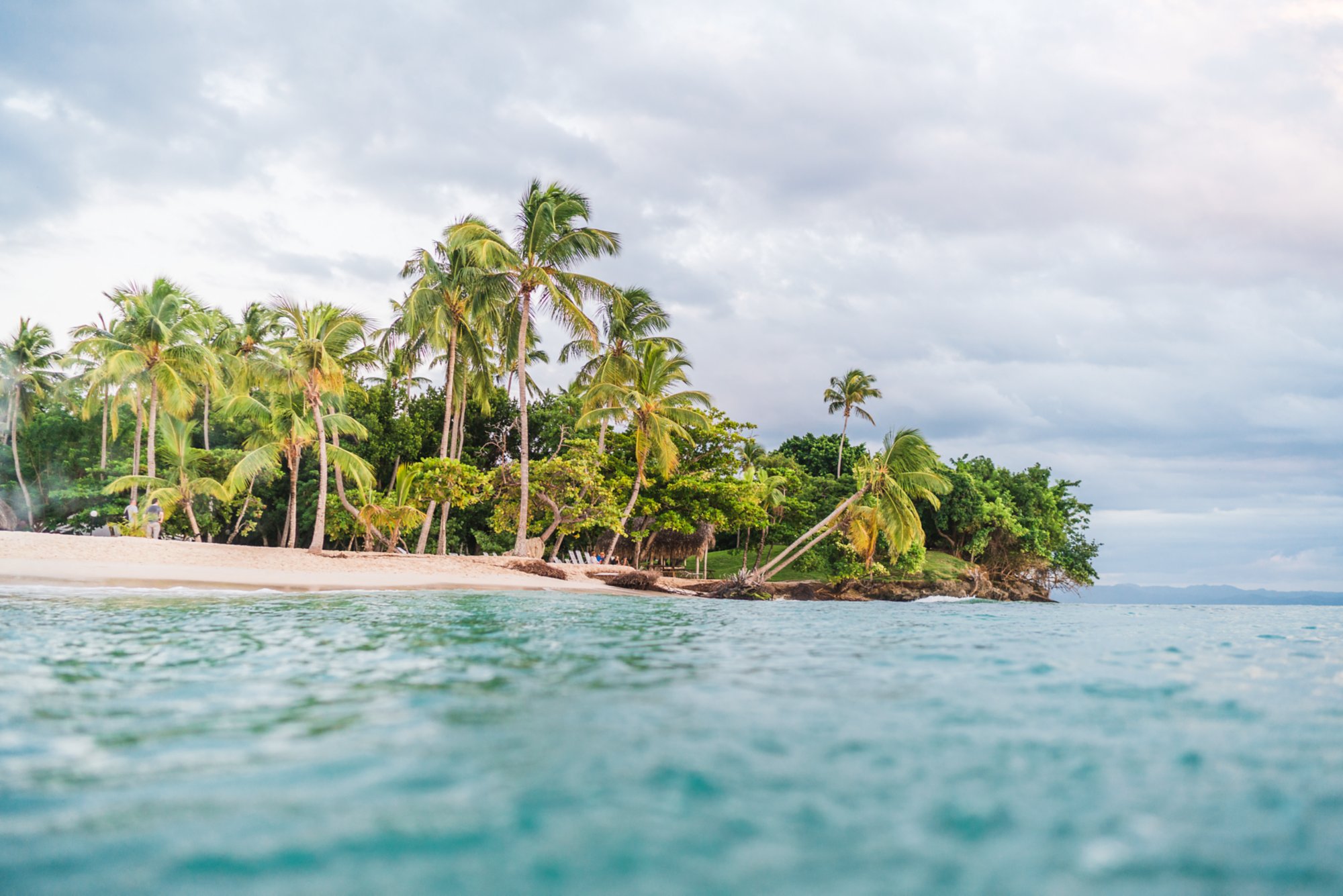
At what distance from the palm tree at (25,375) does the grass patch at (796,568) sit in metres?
29.5

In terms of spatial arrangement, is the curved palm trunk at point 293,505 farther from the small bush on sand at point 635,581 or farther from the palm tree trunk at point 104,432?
the small bush on sand at point 635,581

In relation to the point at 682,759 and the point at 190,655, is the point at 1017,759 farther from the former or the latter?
the point at 190,655

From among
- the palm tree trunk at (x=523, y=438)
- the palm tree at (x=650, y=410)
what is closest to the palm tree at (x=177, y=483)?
the palm tree trunk at (x=523, y=438)

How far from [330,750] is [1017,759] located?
2.75m

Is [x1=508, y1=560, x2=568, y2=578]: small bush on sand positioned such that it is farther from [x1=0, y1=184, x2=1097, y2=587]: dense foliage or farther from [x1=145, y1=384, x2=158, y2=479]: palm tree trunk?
[x1=145, y1=384, x2=158, y2=479]: palm tree trunk

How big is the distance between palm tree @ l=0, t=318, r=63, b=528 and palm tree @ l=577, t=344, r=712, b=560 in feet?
83.3

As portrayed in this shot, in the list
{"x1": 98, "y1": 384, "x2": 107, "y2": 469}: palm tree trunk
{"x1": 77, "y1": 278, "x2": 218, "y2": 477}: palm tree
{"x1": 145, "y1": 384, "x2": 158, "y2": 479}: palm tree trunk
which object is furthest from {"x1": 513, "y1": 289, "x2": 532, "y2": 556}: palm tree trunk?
{"x1": 98, "y1": 384, "x2": 107, "y2": 469}: palm tree trunk

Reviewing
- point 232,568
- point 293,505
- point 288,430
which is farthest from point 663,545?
point 232,568

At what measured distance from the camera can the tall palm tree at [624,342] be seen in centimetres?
2669

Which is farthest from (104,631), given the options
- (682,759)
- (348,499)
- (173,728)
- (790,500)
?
(790,500)

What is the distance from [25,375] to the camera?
32.8 meters

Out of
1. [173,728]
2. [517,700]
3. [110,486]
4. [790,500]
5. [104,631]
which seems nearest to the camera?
[173,728]

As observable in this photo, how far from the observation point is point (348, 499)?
27.6m

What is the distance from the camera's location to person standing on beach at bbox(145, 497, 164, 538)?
67.1 ft
